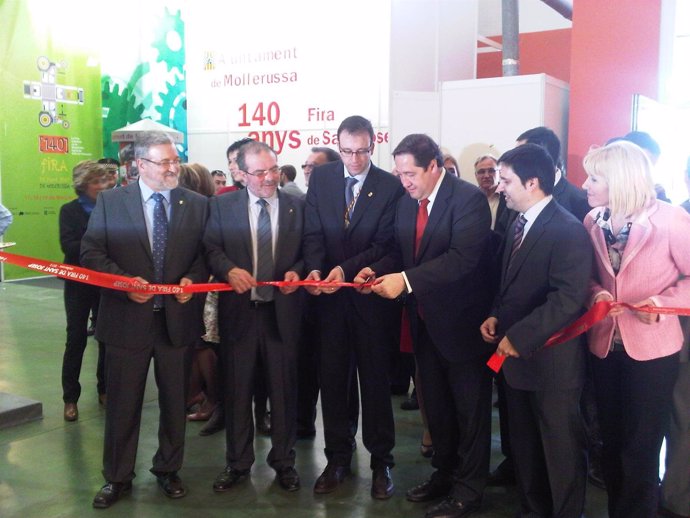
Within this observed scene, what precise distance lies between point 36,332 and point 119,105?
20.1ft

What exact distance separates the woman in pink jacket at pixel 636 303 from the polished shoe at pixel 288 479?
1601mm

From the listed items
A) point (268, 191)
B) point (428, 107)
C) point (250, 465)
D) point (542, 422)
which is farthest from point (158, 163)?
point (428, 107)

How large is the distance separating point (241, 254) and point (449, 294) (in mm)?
1077

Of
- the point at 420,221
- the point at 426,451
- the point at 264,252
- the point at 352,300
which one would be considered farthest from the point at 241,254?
the point at 426,451

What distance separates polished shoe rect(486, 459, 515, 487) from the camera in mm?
3736

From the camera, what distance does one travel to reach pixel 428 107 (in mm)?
7801

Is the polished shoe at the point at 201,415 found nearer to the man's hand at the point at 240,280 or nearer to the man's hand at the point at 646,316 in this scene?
the man's hand at the point at 240,280

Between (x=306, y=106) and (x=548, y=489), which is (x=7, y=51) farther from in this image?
(x=548, y=489)

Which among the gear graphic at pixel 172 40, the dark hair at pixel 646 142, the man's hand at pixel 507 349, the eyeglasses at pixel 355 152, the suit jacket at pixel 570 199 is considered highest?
the gear graphic at pixel 172 40

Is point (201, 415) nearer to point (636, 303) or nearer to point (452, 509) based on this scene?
point (452, 509)

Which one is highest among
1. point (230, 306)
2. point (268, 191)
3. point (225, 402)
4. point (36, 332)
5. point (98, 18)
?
point (98, 18)

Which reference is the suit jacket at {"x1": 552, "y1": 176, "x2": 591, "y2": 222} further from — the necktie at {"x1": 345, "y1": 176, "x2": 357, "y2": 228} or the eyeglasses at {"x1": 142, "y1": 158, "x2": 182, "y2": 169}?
the eyeglasses at {"x1": 142, "y1": 158, "x2": 182, "y2": 169}

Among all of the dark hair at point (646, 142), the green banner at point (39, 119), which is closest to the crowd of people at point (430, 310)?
the dark hair at point (646, 142)

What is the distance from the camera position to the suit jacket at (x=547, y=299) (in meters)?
2.81
